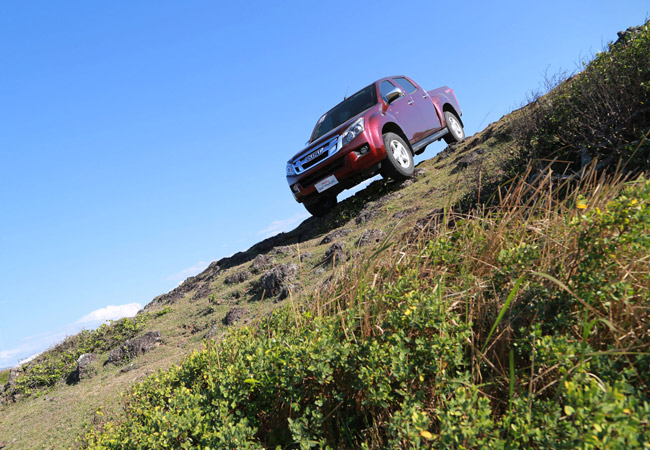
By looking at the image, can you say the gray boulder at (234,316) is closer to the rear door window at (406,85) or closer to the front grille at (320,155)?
the front grille at (320,155)

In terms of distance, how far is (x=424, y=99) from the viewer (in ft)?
33.4

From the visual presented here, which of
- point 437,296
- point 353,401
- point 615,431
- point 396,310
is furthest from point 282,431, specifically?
point 615,431

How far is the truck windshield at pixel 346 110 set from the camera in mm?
9102

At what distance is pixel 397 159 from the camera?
842cm

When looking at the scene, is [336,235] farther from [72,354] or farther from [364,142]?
[72,354]

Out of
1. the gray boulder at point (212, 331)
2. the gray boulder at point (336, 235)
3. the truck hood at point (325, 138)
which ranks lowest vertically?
the gray boulder at point (212, 331)

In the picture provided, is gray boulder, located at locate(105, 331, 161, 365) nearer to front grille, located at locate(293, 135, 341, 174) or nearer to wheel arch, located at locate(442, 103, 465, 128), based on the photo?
front grille, located at locate(293, 135, 341, 174)

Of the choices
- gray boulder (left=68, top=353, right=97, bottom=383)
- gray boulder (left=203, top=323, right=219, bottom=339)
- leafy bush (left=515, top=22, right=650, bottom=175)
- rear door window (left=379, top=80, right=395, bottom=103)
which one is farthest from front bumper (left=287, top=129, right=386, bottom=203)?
gray boulder (left=68, top=353, right=97, bottom=383)

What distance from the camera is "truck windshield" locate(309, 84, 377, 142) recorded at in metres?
9.10

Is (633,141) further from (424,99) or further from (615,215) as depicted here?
(424,99)

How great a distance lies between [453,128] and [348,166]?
5011mm

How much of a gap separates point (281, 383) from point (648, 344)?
162 centimetres

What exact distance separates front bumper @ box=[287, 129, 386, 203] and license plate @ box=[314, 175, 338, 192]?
6 cm

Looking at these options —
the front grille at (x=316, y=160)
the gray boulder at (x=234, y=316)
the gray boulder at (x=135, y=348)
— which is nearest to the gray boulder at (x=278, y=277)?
the gray boulder at (x=234, y=316)
